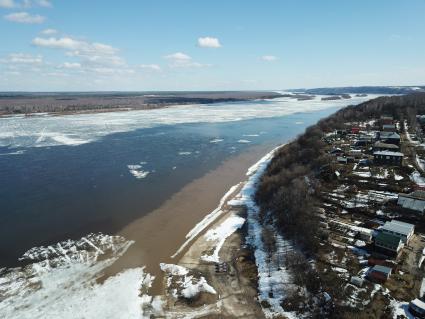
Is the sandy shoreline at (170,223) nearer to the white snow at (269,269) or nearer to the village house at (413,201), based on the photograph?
the white snow at (269,269)

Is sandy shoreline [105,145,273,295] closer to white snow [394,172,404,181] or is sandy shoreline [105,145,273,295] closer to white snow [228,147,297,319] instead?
white snow [228,147,297,319]

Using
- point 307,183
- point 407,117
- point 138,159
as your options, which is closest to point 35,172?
point 138,159

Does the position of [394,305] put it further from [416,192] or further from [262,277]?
[416,192]

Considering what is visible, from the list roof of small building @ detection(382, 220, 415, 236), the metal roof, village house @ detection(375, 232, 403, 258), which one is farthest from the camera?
the metal roof

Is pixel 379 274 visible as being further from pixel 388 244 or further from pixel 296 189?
pixel 296 189

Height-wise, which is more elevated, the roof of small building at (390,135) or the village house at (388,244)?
the roof of small building at (390,135)

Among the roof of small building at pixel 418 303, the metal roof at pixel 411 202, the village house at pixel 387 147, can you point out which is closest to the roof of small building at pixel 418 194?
the metal roof at pixel 411 202

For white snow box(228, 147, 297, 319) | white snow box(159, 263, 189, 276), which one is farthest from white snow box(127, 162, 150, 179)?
white snow box(159, 263, 189, 276)
